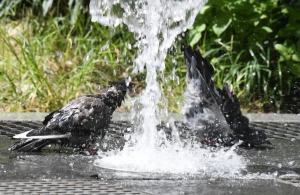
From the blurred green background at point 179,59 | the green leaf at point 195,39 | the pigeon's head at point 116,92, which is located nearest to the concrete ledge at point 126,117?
the blurred green background at point 179,59

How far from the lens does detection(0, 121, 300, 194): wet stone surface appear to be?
3.40 metres

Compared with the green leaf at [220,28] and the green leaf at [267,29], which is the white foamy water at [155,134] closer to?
the green leaf at [220,28]

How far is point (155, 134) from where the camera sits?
15.7 feet

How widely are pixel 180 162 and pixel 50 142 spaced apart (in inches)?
34.9

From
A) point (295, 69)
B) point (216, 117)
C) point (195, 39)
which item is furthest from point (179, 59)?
point (216, 117)

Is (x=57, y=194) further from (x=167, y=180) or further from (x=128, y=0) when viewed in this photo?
(x=128, y=0)

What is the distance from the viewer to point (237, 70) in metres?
7.52

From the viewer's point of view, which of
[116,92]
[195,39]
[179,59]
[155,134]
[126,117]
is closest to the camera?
[155,134]

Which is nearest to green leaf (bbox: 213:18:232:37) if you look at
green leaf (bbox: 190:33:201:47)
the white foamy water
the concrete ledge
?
green leaf (bbox: 190:33:201:47)

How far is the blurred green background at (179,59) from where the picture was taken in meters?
7.14

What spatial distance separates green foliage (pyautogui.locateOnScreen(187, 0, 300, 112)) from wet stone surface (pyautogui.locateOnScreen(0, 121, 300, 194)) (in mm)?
2539

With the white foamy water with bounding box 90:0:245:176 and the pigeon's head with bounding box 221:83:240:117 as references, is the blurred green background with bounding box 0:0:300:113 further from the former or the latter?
the pigeon's head with bounding box 221:83:240:117

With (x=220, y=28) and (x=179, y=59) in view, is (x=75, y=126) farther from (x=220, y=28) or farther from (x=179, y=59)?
(x=179, y=59)

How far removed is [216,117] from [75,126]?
93 cm
